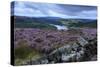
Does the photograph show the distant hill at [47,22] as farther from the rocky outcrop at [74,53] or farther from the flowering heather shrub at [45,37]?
Result: the rocky outcrop at [74,53]

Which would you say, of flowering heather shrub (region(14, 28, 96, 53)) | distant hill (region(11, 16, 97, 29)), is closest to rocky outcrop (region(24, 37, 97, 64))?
flowering heather shrub (region(14, 28, 96, 53))

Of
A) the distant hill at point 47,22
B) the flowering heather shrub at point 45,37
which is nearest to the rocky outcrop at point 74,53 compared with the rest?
the flowering heather shrub at point 45,37

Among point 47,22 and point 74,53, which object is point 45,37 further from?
point 74,53

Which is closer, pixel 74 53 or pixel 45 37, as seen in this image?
pixel 45 37

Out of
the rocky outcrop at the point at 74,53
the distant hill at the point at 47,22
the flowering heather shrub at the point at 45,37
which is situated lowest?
the rocky outcrop at the point at 74,53

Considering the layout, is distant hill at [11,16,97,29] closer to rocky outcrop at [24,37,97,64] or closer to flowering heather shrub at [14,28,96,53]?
flowering heather shrub at [14,28,96,53]

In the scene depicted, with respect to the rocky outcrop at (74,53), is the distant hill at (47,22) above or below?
above

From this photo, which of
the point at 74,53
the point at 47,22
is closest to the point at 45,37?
the point at 47,22

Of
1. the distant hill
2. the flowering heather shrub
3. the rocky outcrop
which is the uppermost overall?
the distant hill

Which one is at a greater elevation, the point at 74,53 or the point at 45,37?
Result: the point at 45,37
